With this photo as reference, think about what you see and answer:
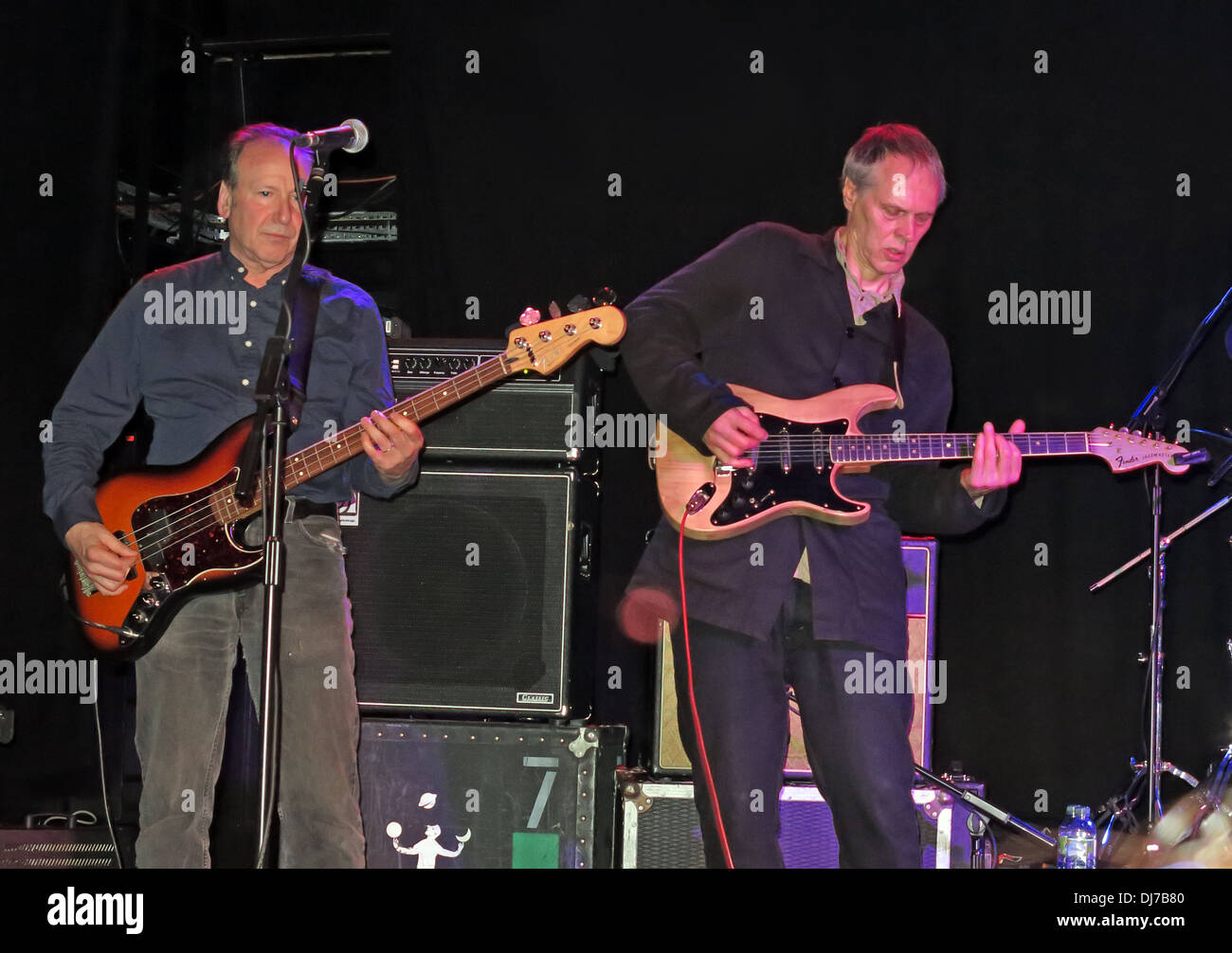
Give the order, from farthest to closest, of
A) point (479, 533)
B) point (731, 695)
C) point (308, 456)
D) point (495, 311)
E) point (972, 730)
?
point (495, 311) → point (972, 730) → point (479, 533) → point (308, 456) → point (731, 695)

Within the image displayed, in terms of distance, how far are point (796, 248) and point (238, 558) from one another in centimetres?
159

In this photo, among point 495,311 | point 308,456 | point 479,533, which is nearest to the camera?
point 308,456

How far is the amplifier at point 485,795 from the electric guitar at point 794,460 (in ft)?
3.34

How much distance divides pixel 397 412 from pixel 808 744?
129 centimetres

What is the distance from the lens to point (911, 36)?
5027 millimetres

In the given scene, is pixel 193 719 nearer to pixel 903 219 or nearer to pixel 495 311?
pixel 903 219

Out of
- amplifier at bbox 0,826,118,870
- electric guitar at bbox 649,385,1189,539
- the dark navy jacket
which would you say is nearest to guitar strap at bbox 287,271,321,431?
the dark navy jacket

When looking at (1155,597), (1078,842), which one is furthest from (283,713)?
(1155,597)

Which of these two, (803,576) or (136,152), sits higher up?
(136,152)

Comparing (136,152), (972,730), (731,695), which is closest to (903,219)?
(731,695)

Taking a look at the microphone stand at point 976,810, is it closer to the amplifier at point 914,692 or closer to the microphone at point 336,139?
the amplifier at point 914,692

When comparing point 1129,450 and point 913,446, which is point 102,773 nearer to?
point 913,446

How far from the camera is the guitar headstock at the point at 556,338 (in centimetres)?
346

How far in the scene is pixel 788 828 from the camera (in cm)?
392
